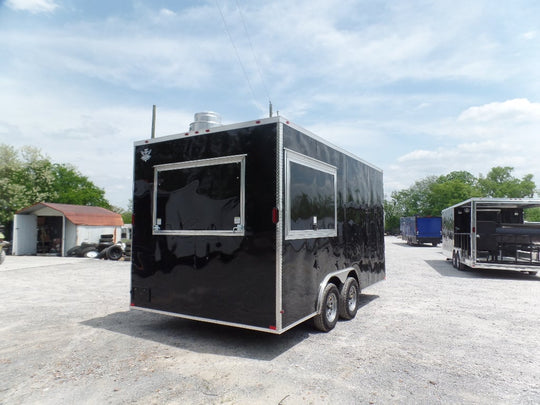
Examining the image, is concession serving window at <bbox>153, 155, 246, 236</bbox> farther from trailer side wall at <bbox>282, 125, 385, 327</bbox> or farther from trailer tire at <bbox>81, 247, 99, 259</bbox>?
trailer tire at <bbox>81, 247, 99, 259</bbox>

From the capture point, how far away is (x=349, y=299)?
630 cm

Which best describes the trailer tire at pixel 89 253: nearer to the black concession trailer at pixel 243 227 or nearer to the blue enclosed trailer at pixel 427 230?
the black concession trailer at pixel 243 227

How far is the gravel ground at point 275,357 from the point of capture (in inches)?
142

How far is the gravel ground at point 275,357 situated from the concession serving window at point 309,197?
164 cm

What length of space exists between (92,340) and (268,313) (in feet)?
9.18

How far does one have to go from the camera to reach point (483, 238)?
40.2 ft

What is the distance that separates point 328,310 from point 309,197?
6.27 ft

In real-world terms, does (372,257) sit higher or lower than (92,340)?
higher

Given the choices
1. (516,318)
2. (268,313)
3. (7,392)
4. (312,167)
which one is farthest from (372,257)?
(7,392)

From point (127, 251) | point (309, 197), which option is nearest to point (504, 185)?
point (127, 251)

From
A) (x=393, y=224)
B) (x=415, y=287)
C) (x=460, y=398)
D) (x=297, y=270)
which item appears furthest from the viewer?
(x=393, y=224)

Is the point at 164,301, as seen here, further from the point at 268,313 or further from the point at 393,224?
the point at 393,224

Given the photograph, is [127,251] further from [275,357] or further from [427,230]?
[427,230]

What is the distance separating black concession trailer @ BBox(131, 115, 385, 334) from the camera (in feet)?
15.0
